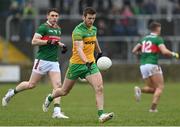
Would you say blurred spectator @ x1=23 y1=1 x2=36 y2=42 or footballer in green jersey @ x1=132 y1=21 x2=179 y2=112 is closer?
Answer: footballer in green jersey @ x1=132 y1=21 x2=179 y2=112

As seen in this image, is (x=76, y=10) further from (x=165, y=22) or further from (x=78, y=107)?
(x=78, y=107)

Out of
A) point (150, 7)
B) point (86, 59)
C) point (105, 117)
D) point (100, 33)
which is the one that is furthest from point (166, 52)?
point (150, 7)

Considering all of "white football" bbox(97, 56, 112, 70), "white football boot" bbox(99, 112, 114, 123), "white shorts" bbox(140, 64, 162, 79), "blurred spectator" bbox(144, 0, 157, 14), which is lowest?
"blurred spectator" bbox(144, 0, 157, 14)

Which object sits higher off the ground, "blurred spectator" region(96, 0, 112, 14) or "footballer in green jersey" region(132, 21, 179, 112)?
"footballer in green jersey" region(132, 21, 179, 112)

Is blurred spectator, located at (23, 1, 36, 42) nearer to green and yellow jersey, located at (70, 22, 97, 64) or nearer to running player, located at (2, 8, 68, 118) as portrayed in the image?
running player, located at (2, 8, 68, 118)

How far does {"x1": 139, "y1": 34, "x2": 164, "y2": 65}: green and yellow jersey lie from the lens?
69.7 ft

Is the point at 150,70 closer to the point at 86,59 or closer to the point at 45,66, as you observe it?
the point at 45,66

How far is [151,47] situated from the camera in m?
21.4

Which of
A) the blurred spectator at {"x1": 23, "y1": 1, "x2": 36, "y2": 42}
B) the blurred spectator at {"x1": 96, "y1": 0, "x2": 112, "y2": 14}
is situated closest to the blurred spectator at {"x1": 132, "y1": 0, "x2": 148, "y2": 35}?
the blurred spectator at {"x1": 96, "y1": 0, "x2": 112, "y2": 14}

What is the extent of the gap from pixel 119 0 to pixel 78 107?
1714cm

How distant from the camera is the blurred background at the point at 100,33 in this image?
1390 inches

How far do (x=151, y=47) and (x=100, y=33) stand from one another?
14450 mm

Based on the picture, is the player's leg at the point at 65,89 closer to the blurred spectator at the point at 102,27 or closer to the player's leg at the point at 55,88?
the player's leg at the point at 55,88

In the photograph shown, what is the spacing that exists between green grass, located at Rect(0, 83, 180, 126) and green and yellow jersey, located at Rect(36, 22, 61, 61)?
1.49 meters
